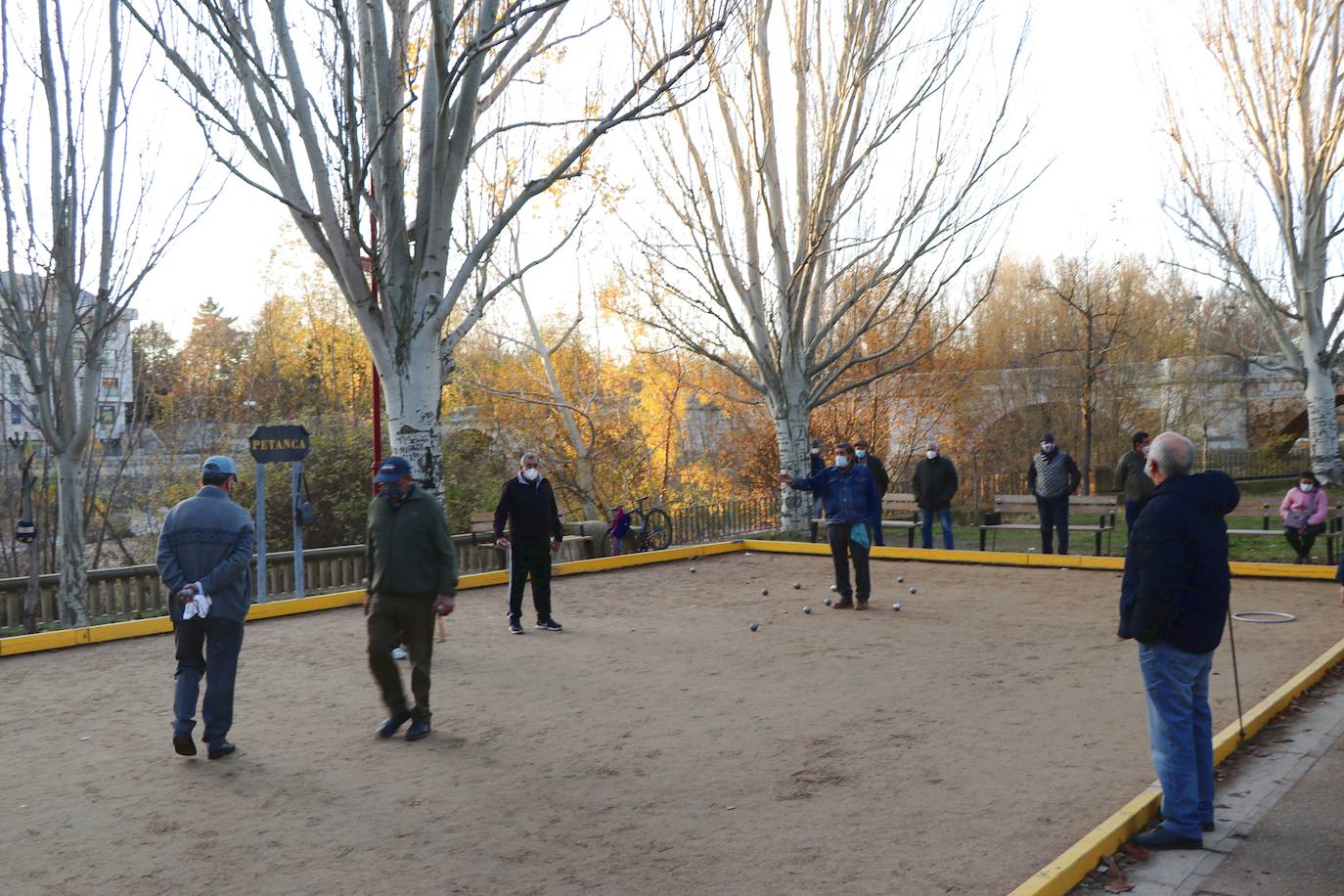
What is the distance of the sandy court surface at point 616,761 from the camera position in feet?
16.5

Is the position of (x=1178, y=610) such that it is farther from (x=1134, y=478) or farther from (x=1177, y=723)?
(x=1134, y=478)

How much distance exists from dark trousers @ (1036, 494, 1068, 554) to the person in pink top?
9.06ft

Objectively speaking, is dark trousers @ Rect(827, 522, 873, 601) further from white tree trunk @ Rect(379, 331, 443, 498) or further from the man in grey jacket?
the man in grey jacket

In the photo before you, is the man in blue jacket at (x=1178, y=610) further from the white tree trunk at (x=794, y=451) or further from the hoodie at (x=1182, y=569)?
the white tree trunk at (x=794, y=451)

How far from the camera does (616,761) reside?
6.70 m

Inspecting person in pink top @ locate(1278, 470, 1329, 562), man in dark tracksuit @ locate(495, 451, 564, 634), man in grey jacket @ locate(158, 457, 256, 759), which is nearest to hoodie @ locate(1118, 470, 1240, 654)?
man in grey jacket @ locate(158, 457, 256, 759)

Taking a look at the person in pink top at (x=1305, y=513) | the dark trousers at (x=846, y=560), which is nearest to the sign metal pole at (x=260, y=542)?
the dark trousers at (x=846, y=560)

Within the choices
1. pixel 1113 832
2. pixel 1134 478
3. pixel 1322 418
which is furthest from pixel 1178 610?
pixel 1322 418

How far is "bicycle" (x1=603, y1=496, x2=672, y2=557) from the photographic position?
18.2 metres

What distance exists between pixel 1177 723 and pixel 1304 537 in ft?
37.4

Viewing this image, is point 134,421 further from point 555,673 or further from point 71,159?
point 555,673

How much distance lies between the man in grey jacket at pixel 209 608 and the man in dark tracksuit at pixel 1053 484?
12.0m

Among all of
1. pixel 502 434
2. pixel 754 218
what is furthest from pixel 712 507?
pixel 502 434

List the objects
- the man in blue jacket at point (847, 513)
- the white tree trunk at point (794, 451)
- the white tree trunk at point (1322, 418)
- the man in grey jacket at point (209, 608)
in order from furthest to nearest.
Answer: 1. the white tree trunk at point (1322, 418)
2. the white tree trunk at point (794, 451)
3. the man in blue jacket at point (847, 513)
4. the man in grey jacket at point (209, 608)
